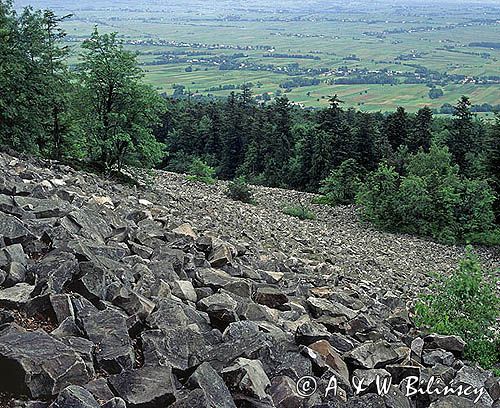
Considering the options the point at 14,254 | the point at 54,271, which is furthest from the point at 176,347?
the point at 14,254

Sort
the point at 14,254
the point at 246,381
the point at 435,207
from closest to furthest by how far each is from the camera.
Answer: the point at 246,381
the point at 14,254
the point at 435,207

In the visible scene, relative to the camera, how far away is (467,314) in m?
12.7

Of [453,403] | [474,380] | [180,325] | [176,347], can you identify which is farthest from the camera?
[474,380]

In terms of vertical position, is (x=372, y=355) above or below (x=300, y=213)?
above

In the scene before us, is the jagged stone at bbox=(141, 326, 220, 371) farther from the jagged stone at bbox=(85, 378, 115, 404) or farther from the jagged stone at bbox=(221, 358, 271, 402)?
the jagged stone at bbox=(85, 378, 115, 404)

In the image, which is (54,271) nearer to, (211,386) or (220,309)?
(220,309)

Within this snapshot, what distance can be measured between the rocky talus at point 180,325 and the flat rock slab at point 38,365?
0.04ft

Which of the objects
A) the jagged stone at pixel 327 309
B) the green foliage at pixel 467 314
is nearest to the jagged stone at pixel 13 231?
the jagged stone at pixel 327 309

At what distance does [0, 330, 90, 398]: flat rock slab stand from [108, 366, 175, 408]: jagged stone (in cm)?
40

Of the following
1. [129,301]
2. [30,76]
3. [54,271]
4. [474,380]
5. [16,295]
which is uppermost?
[30,76]

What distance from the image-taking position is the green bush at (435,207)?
1167 inches

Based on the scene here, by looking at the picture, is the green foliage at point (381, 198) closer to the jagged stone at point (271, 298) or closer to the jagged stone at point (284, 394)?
the jagged stone at point (271, 298)

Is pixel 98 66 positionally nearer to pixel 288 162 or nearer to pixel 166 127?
pixel 288 162

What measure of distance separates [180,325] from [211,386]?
1.65m
